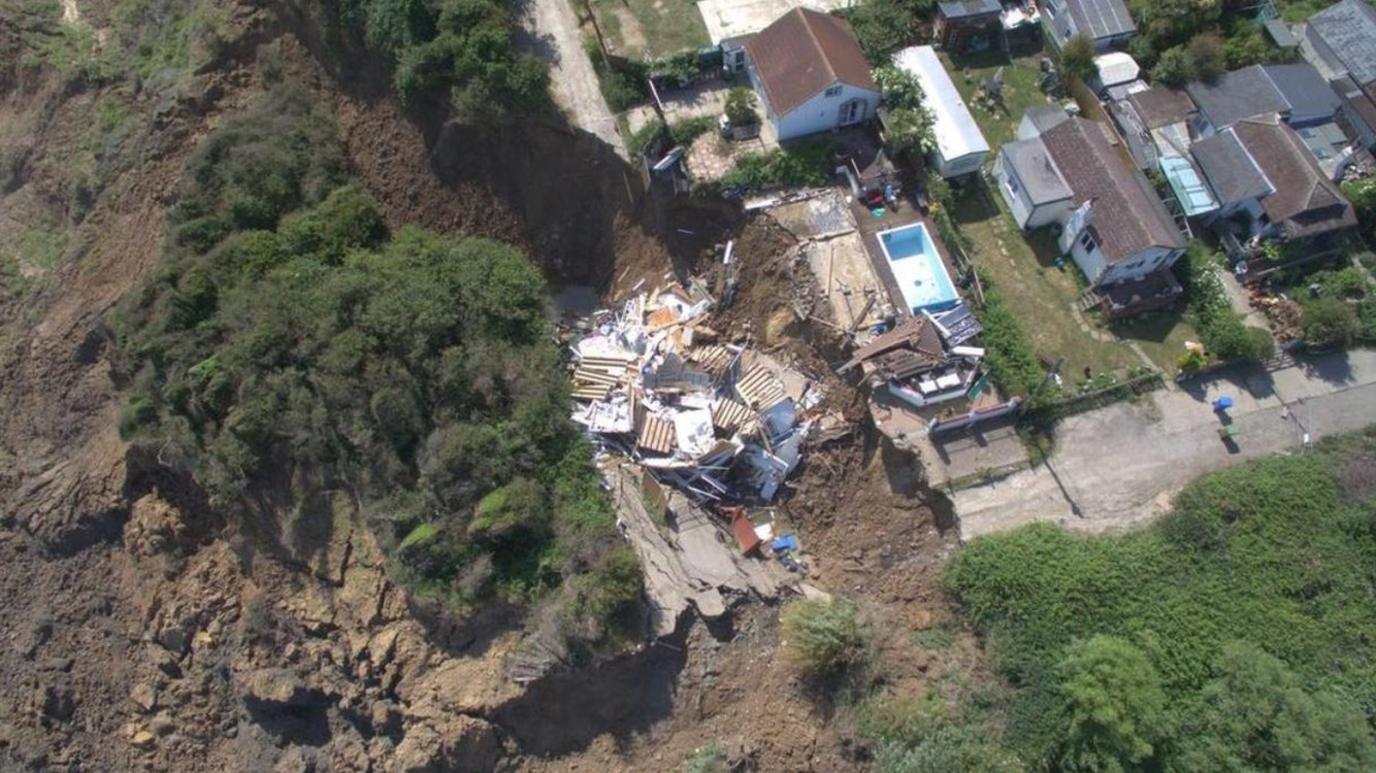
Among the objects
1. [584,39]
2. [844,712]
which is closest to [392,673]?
[844,712]

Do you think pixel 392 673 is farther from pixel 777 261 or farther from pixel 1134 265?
pixel 1134 265

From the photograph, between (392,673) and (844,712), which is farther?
(392,673)

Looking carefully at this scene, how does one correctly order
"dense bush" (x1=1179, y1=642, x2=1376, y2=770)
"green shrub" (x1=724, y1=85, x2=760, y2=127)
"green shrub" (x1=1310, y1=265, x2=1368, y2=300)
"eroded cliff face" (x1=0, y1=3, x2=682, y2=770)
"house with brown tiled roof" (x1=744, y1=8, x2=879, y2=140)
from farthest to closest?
"green shrub" (x1=724, y1=85, x2=760, y2=127)
"house with brown tiled roof" (x1=744, y1=8, x2=879, y2=140)
"green shrub" (x1=1310, y1=265, x2=1368, y2=300)
"eroded cliff face" (x1=0, y1=3, x2=682, y2=770)
"dense bush" (x1=1179, y1=642, x2=1376, y2=770)

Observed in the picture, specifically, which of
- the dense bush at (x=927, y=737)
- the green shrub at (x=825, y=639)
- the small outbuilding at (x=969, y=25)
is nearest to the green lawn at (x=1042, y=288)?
the small outbuilding at (x=969, y=25)

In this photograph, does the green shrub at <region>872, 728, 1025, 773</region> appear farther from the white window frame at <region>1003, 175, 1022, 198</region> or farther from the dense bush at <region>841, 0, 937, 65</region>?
the dense bush at <region>841, 0, 937, 65</region>

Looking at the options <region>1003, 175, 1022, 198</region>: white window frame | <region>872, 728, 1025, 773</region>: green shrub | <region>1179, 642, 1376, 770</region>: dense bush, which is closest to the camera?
<region>1179, 642, 1376, 770</region>: dense bush

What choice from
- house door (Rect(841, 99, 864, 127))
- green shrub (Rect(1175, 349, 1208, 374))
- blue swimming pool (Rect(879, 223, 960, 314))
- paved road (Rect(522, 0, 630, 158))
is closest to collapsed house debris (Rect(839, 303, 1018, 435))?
blue swimming pool (Rect(879, 223, 960, 314))

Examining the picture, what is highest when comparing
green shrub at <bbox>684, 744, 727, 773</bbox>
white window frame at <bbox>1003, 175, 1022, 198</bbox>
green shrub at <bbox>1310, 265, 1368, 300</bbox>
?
white window frame at <bbox>1003, 175, 1022, 198</bbox>
